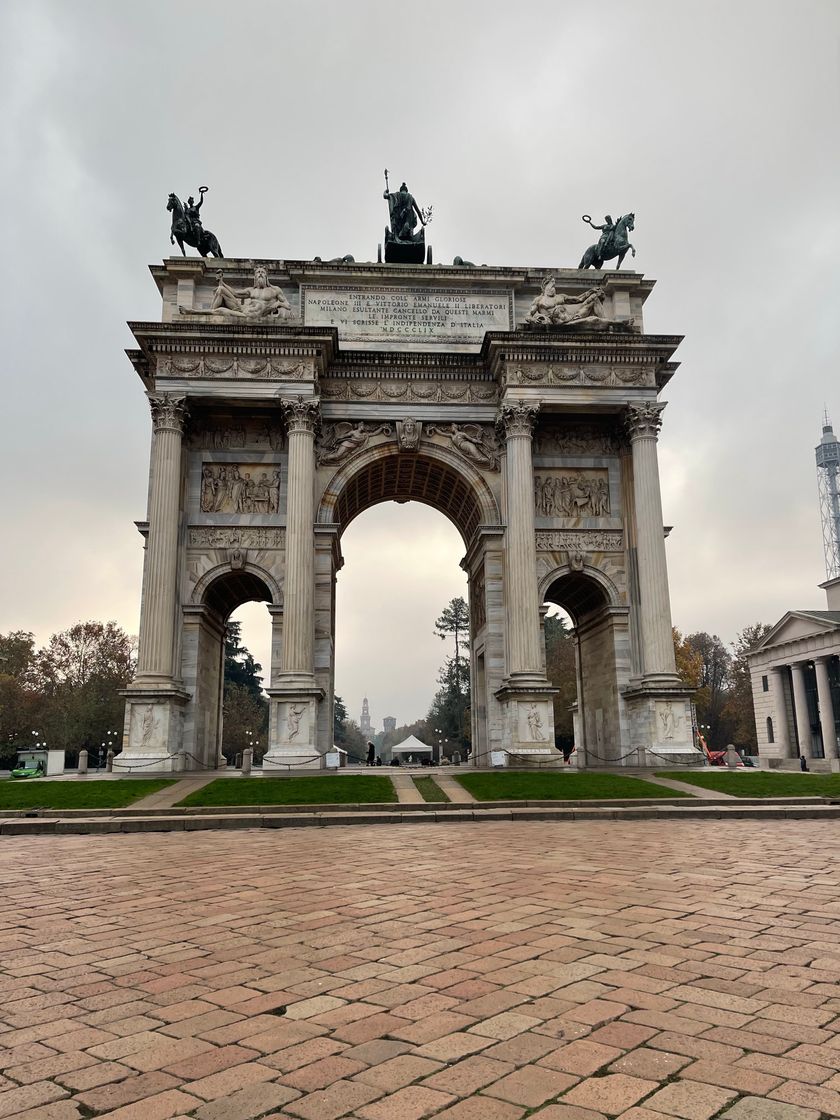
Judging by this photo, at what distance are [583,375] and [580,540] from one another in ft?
20.7

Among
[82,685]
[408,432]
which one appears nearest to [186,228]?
[408,432]

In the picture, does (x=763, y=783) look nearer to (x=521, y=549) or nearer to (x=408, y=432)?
(x=521, y=549)

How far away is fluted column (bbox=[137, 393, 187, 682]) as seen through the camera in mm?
29297

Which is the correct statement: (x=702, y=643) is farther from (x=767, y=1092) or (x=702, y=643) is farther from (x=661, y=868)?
(x=767, y=1092)

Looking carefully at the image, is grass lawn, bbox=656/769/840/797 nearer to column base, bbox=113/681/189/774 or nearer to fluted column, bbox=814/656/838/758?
column base, bbox=113/681/189/774

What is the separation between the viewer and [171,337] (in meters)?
31.2

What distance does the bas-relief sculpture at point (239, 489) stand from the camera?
32688 mm

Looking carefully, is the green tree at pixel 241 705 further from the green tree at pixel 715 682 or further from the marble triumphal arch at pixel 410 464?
the green tree at pixel 715 682

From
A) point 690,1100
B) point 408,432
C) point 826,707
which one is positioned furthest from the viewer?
point 826,707

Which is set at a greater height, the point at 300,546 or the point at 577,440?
the point at 577,440

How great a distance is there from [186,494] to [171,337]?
5759 millimetres

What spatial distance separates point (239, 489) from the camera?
32875 millimetres

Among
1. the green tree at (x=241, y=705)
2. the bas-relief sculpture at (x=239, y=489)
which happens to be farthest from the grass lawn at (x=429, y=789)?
the green tree at (x=241, y=705)

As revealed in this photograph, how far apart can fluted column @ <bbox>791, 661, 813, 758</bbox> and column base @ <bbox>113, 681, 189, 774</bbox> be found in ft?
175
